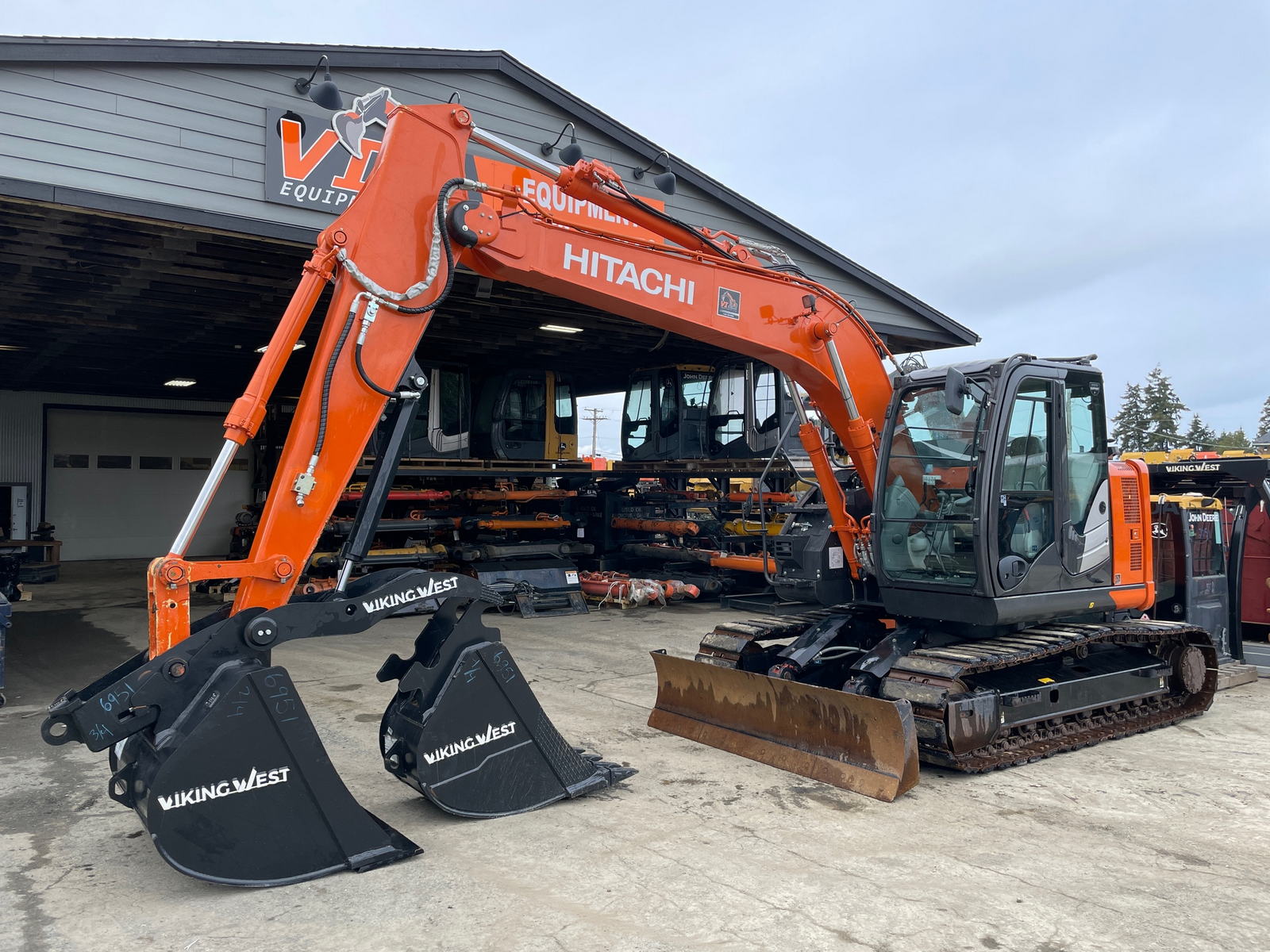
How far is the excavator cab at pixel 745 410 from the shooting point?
1338 centimetres

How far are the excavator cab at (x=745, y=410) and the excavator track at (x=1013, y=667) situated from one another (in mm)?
6600

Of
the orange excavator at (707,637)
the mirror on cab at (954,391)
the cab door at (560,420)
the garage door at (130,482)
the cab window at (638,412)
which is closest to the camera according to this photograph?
the orange excavator at (707,637)

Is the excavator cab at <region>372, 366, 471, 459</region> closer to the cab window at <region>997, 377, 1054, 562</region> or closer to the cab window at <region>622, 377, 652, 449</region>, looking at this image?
the cab window at <region>622, 377, 652, 449</region>

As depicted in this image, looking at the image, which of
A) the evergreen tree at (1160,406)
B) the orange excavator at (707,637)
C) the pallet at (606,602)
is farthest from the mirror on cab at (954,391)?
the evergreen tree at (1160,406)

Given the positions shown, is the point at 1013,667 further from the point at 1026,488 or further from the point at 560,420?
the point at 560,420

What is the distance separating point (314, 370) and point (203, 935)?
7.57 feet

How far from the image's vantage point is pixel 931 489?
5930 millimetres

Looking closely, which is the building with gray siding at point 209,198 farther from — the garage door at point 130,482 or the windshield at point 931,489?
the garage door at point 130,482

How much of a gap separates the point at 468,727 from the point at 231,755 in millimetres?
1076

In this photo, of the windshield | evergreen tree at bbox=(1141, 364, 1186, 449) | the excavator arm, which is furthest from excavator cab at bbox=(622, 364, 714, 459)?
evergreen tree at bbox=(1141, 364, 1186, 449)

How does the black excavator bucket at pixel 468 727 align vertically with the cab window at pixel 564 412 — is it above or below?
below

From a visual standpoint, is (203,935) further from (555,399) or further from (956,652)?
(555,399)

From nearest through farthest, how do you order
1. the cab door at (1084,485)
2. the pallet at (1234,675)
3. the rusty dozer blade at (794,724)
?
1. the rusty dozer blade at (794,724)
2. the cab door at (1084,485)
3. the pallet at (1234,675)

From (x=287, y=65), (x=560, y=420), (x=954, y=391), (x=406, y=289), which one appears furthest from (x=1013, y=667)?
(x=560, y=420)
